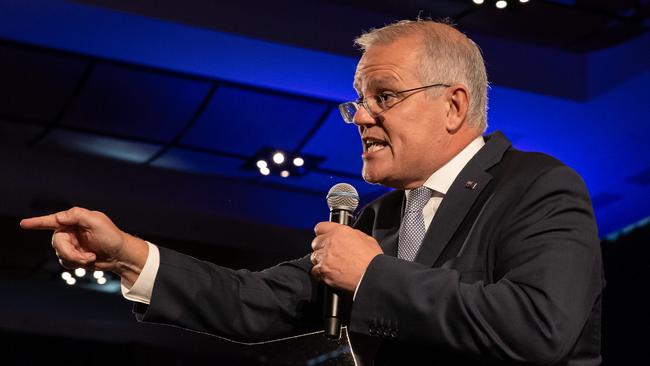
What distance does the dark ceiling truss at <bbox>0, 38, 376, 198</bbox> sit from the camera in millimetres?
4910

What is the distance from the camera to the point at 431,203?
178 centimetres

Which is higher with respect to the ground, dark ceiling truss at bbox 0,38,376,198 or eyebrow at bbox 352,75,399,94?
dark ceiling truss at bbox 0,38,376,198

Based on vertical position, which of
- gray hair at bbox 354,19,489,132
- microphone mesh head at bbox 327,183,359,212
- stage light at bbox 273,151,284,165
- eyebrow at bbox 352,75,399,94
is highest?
stage light at bbox 273,151,284,165

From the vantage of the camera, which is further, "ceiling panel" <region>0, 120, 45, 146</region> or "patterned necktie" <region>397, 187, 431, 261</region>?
"ceiling panel" <region>0, 120, 45, 146</region>

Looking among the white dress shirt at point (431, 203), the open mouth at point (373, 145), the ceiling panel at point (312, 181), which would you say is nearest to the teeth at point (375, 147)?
the open mouth at point (373, 145)

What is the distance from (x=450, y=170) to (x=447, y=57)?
23cm

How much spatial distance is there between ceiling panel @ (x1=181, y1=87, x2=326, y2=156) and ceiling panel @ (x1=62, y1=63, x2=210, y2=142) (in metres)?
0.12

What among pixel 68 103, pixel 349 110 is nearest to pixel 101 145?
pixel 68 103

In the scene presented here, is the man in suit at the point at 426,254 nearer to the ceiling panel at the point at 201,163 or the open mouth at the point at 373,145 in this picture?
the open mouth at the point at 373,145

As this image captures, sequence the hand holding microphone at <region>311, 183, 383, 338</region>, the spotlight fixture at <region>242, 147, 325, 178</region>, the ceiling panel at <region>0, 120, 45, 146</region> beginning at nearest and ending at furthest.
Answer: the hand holding microphone at <region>311, 183, 383, 338</region> < the ceiling panel at <region>0, 120, 45, 146</region> < the spotlight fixture at <region>242, 147, 325, 178</region>

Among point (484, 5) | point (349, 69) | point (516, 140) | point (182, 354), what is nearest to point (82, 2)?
point (349, 69)

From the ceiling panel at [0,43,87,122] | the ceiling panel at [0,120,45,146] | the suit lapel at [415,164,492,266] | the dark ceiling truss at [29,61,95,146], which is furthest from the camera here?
the ceiling panel at [0,120,45,146]

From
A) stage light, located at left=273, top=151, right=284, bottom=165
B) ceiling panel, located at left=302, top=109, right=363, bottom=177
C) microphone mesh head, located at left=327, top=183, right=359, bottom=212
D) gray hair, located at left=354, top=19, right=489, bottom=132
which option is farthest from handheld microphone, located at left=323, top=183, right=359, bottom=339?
stage light, located at left=273, top=151, right=284, bottom=165

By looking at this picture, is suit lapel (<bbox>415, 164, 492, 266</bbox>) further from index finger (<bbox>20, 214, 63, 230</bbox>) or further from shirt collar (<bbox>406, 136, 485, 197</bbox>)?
index finger (<bbox>20, 214, 63, 230</bbox>)
